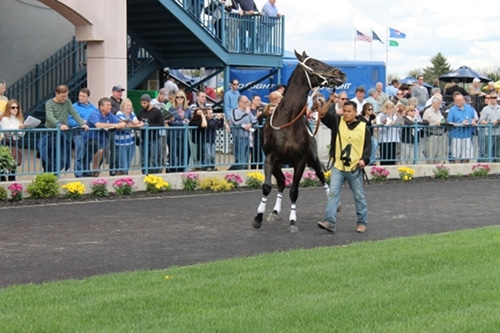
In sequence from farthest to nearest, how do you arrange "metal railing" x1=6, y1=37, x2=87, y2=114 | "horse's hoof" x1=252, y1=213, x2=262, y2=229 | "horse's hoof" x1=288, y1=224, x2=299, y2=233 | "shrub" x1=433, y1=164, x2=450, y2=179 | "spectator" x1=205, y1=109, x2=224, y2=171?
"metal railing" x1=6, y1=37, x2=87, y2=114
"shrub" x1=433, y1=164, x2=450, y2=179
"spectator" x1=205, y1=109, x2=224, y2=171
"horse's hoof" x1=252, y1=213, x2=262, y2=229
"horse's hoof" x1=288, y1=224, x2=299, y2=233

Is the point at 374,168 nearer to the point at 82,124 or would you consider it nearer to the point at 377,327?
the point at 82,124

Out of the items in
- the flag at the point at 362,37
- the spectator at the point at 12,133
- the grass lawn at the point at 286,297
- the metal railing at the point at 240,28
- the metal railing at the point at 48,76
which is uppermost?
the flag at the point at 362,37

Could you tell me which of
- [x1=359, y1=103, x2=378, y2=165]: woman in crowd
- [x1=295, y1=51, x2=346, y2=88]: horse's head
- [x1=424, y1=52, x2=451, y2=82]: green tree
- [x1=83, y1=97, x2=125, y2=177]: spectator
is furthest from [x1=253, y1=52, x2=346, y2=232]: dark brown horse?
[x1=424, y1=52, x2=451, y2=82]: green tree

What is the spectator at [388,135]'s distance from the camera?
21.0 metres

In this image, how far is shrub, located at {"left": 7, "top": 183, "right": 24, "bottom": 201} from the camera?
15914 millimetres

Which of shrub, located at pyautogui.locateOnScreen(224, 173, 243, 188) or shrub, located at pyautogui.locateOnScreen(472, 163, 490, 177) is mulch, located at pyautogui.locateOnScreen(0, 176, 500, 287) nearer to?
shrub, located at pyautogui.locateOnScreen(224, 173, 243, 188)

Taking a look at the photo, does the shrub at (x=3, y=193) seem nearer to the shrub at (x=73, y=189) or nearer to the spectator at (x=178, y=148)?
the shrub at (x=73, y=189)

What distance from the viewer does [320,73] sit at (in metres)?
13.4

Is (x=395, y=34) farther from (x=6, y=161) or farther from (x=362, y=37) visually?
(x=6, y=161)

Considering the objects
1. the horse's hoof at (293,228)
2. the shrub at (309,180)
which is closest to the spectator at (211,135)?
the shrub at (309,180)

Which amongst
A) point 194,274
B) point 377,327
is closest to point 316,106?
point 194,274

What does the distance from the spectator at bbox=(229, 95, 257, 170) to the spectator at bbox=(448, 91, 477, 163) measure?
5.11 metres

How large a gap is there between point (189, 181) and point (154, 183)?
33.6 inches

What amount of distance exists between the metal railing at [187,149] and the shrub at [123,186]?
379 mm
